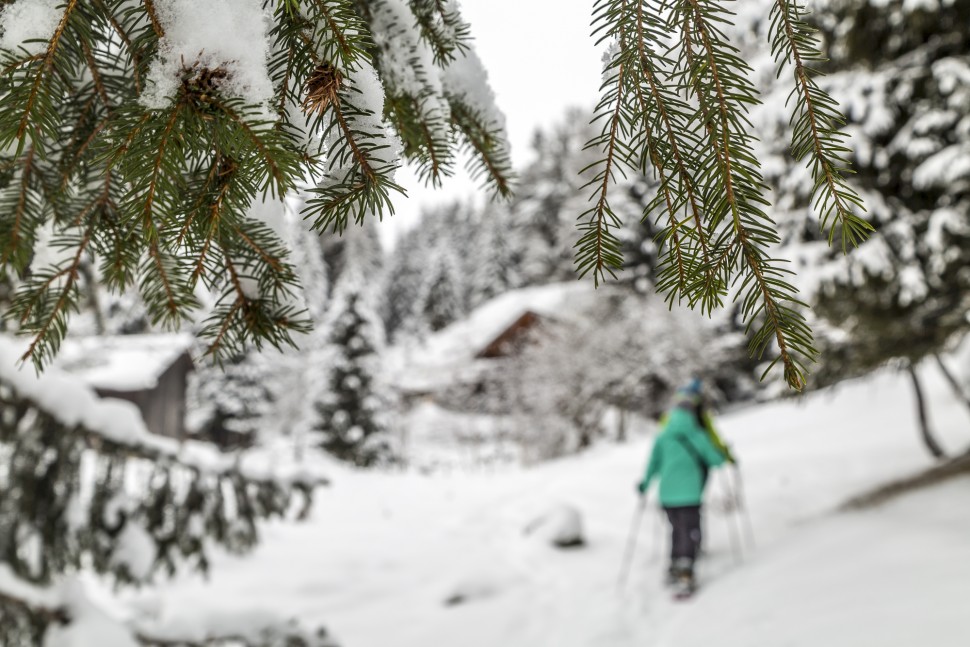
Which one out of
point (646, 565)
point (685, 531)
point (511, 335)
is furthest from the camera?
point (511, 335)

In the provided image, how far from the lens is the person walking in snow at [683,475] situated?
513cm

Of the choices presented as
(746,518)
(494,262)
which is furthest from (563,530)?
(494,262)

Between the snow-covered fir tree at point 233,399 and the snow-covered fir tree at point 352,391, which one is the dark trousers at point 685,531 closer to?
the snow-covered fir tree at point 352,391

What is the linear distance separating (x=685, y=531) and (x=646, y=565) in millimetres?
1317

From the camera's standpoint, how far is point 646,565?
6.28 metres

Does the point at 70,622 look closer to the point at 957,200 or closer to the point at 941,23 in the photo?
the point at 957,200

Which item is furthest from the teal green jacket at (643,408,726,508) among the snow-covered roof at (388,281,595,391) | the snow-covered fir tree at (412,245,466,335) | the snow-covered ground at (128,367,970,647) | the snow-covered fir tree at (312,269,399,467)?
the snow-covered fir tree at (412,245,466,335)

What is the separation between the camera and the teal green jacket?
5.36 metres

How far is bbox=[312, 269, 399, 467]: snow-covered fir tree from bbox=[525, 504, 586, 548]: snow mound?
52.1 feet

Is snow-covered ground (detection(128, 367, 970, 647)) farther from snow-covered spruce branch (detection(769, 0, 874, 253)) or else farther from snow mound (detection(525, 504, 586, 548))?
snow-covered spruce branch (detection(769, 0, 874, 253))

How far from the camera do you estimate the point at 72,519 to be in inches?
104

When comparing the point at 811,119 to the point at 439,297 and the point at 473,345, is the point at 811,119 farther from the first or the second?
the point at 439,297

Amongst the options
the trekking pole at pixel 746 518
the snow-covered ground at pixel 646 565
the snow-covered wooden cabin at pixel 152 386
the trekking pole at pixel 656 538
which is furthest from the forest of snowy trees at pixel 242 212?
the snow-covered wooden cabin at pixel 152 386

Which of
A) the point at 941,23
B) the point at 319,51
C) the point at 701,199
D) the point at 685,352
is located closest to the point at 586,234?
the point at 701,199
